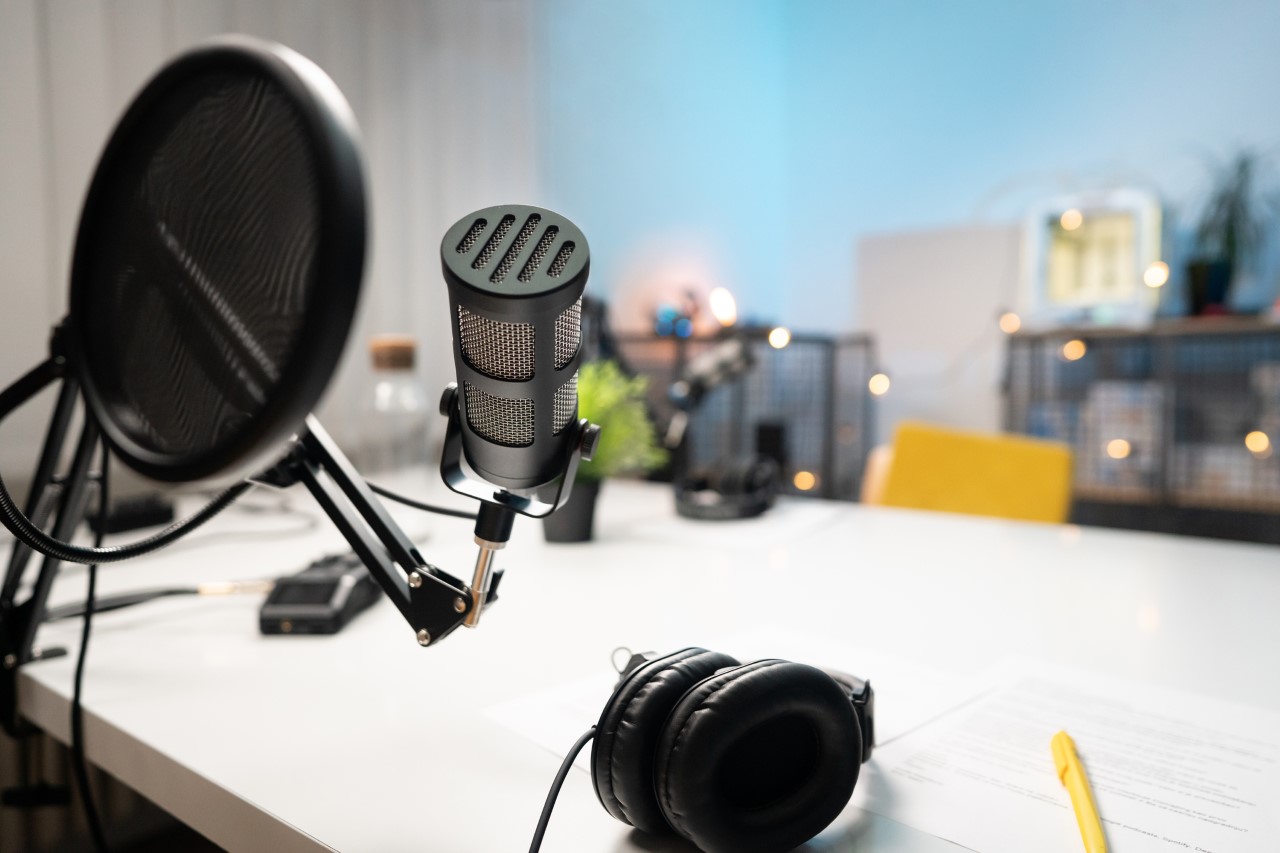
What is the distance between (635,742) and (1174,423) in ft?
9.90

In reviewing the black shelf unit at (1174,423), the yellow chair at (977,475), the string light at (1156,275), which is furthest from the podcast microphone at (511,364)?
the string light at (1156,275)

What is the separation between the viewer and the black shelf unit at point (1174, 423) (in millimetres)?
2668

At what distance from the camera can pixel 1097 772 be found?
0.49m

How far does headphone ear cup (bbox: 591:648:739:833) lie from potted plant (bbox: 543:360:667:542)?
0.70 m

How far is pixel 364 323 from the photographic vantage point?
2.06 m

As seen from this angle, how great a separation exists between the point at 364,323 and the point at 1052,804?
191 cm

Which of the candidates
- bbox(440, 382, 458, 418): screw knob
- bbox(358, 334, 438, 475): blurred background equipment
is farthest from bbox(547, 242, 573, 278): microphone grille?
bbox(358, 334, 438, 475): blurred background equipment

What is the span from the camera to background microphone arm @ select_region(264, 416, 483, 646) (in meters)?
0.47

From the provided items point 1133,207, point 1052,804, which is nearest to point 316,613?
point 1052,804

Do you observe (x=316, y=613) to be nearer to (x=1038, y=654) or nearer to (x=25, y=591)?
(x=25, y=591)

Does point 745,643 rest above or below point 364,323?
below

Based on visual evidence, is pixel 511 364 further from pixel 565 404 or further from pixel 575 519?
pixel 575 519

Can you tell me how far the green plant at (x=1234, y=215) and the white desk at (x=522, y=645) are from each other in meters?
2.17

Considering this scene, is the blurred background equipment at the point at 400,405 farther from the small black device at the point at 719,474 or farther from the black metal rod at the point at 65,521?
the black metal rod at the point at 65,521
